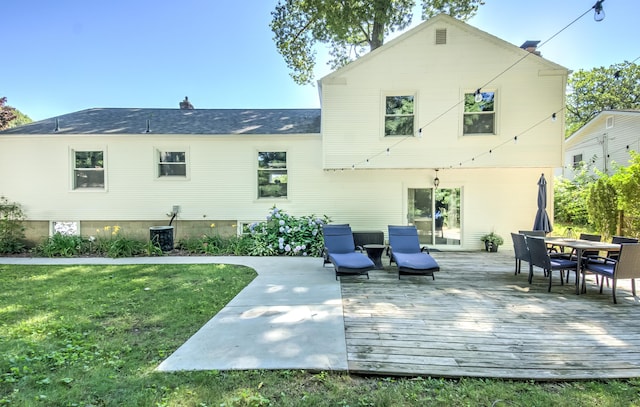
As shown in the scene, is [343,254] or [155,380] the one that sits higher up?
[343,254]

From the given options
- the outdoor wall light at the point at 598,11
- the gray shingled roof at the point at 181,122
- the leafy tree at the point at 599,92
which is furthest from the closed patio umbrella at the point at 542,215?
the leafy tree at the point at 599,92

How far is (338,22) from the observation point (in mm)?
13453

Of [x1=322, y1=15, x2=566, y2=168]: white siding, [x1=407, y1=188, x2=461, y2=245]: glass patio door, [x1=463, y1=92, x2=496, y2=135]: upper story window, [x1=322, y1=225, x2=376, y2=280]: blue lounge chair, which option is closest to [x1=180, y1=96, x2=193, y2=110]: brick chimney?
[x1=322, y1=15, x2=566, y2=168]: white siding

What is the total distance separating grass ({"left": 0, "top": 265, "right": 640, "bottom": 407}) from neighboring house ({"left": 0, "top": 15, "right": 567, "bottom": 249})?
20.7 feet

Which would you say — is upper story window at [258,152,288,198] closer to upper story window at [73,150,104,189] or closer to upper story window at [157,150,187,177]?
upper story window at [157,150,187,177]

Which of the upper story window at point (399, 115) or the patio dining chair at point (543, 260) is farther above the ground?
the upper story window at point (399, 115)

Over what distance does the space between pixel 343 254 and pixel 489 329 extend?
3793mm

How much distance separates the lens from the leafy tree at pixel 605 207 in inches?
402

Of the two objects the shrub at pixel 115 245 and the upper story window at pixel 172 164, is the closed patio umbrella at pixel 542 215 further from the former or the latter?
the shrub at pixel 115 245

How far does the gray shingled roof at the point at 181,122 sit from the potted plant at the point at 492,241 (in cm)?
716

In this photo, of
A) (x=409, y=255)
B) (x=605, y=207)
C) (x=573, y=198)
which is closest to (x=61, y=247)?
(x=409, y=255)

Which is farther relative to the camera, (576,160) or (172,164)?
(576,160)

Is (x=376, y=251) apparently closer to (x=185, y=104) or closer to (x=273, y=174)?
(x=273, y=174)

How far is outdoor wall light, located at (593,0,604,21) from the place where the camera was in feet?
13.4
